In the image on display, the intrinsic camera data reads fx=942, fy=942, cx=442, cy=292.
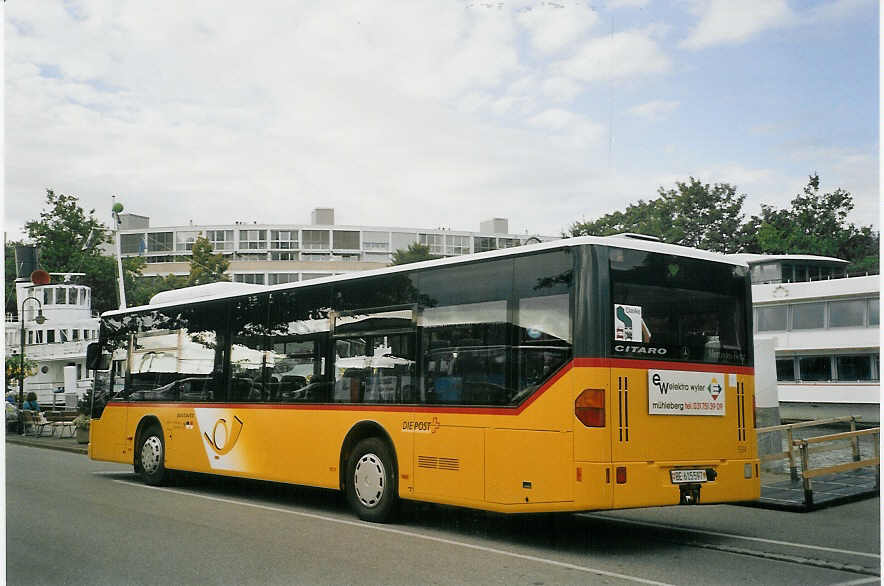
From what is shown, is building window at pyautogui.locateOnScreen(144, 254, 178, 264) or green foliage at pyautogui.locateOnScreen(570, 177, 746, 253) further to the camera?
building window at pyautogui.locateOnScreen(144, 254, 178, 264)

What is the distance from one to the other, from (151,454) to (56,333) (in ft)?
176

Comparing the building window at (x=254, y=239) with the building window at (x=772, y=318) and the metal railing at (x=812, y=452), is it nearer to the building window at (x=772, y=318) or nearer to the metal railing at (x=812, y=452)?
the building window at (x=772, y=318)

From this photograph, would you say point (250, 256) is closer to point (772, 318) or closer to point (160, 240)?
point (160, 240)

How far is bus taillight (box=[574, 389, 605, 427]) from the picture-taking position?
354 inches

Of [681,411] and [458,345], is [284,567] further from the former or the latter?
[681,411]

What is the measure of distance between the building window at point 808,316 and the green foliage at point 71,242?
5108cm

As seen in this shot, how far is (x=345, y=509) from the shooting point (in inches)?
501

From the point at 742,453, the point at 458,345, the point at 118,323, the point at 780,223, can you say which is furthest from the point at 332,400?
the point at 780,223

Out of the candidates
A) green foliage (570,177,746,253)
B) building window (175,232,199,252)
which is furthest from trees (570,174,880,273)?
building window (175,232,199,252)

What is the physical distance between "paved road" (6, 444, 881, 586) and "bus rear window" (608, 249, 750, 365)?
201cm

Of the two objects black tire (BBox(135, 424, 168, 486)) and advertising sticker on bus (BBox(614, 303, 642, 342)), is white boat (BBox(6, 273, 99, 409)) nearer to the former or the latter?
black tire (BBox(135, 424, 168, 486))

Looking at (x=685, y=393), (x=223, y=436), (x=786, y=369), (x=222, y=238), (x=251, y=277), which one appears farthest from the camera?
(x=222, y=238)

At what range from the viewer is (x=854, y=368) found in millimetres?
33906

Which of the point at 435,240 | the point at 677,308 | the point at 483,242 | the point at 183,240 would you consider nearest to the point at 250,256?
the point at 183,240
